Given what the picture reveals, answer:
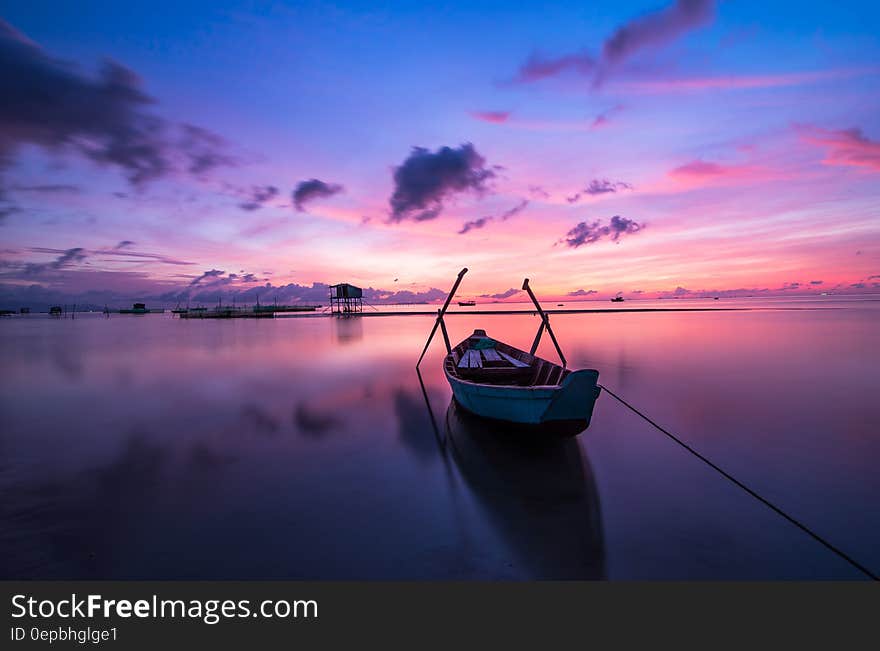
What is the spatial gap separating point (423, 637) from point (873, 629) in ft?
15.7

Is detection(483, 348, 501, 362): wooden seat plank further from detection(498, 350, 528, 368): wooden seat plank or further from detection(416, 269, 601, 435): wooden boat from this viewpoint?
detection(416, 269, 601, 435): wooden boat

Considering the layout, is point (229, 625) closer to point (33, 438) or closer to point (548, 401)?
point (548, 401)

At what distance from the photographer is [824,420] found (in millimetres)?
12047

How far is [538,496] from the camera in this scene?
278 inches

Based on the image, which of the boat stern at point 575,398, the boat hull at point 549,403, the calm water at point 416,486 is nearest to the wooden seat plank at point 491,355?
the calm water at point 416,486

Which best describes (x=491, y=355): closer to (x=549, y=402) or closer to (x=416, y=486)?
(x=549, y=402)

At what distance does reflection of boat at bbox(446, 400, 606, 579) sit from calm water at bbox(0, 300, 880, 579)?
4 centimetres

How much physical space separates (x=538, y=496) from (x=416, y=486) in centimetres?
239

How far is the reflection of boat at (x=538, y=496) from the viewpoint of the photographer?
5301 mm

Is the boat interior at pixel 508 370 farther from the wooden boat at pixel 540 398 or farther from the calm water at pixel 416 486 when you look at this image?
the calm water at pixel 416 486

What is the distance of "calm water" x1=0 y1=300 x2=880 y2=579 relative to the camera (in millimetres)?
5316

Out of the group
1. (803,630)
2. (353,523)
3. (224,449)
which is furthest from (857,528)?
(224,449)

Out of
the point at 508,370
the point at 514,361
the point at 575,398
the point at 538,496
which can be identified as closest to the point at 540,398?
the point at 575,398

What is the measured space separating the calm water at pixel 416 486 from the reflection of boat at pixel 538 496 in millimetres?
40
